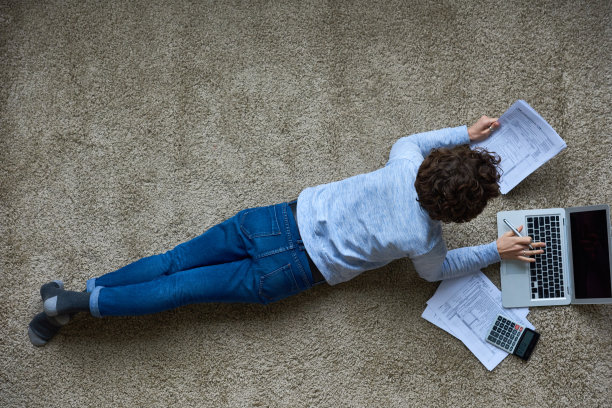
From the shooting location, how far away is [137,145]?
1.50 metres

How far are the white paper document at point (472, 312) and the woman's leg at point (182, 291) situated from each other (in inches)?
21.4

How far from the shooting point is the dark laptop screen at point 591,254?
1.28 meters

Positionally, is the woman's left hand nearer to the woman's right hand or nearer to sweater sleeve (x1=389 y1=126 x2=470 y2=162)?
sweater sleeve (x1=389 y1=126 x2=470 y2=162)

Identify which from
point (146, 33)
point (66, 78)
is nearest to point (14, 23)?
point (66, 78)

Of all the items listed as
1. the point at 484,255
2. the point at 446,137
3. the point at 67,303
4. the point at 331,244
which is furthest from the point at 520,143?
the point at 67,303

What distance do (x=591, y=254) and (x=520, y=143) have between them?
35 cm

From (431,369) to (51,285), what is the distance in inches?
44.5

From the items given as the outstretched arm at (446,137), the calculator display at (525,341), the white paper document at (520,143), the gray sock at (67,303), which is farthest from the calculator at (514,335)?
the gray sock at (67,303)

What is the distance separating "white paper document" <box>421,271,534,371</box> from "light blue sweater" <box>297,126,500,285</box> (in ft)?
0.33

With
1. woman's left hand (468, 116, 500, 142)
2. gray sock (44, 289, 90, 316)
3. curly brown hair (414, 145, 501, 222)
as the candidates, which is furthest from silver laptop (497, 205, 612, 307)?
gray sock (44, 289, 90, 316)

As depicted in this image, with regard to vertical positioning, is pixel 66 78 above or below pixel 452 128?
above

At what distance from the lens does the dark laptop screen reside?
128 centimetres

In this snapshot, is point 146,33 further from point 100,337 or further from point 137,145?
point 100,337

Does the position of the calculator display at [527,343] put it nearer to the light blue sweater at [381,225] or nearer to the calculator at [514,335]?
the calculator at [514,335]
